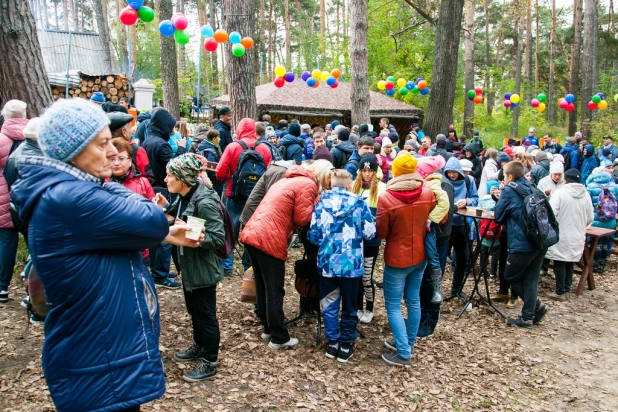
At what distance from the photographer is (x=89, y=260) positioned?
1.88 m

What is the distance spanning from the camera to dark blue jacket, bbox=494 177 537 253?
216 inches

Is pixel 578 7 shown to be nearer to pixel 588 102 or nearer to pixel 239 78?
pixel 588 102

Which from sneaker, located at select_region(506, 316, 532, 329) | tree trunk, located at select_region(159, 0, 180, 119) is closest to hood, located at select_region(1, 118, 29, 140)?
sneaker, located at select_region(506, 316, 532, 329)

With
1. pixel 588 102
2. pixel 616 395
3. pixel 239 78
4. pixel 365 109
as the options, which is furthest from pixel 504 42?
pixel 616 395

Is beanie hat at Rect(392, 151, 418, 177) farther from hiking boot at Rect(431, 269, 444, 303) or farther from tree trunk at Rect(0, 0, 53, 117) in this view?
tree trunk at Rect(0, 0, 53, 117)

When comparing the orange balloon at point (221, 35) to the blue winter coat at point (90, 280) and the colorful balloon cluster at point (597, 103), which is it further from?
the colorful balloon cluster at point (597, 103)

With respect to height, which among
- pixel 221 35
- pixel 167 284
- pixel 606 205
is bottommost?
pixel 167 284

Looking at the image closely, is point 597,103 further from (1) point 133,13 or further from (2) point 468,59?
(1) point 133,13

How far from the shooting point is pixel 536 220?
211 inches

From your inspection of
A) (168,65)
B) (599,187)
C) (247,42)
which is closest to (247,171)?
(247,42)

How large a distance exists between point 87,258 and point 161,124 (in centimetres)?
432

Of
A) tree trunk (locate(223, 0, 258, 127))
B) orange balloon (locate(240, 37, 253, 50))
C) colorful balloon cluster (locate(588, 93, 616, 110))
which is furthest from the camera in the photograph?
colorful balloon cluster (locate(588, 93, 616, 110))

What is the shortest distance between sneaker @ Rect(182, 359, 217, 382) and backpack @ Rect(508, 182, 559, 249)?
367 cm

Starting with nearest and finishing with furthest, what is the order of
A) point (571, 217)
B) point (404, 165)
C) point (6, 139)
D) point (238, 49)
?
point (404, 165) < point (6, 139) < point (571, 217) < point (238, 49)
